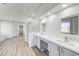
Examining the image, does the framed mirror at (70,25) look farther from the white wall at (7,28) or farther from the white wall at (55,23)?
the white wall at (7,28)

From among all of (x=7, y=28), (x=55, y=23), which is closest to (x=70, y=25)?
(x=55, y=23)

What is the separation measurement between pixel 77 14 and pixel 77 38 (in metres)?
0.53

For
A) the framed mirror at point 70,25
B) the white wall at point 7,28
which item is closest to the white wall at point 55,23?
the framed mirror at point 70,25

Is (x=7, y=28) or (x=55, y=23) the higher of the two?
(x=55, y=23)

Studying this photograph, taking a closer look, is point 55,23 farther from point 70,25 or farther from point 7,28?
point 7,28

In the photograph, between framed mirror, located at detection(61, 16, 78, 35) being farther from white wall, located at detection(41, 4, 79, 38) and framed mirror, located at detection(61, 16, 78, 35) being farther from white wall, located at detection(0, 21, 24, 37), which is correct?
white wall, located at detection(0, 21, 24, 37)

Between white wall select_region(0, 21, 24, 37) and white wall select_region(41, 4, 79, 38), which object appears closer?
white wall select_region(0, 21, 24, 37)

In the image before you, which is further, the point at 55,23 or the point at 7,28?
the point at 55,23

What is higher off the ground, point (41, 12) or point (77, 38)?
point (41, 12)

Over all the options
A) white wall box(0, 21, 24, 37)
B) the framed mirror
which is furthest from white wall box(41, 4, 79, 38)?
white wall box(0, 21, 24, 37)

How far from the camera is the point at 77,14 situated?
2158mm

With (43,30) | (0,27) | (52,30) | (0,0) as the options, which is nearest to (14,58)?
(0,0)

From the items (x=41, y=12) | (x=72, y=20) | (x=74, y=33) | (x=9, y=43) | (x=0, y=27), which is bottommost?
(x=9, y=43)

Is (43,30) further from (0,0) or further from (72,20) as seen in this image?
(0,0)
